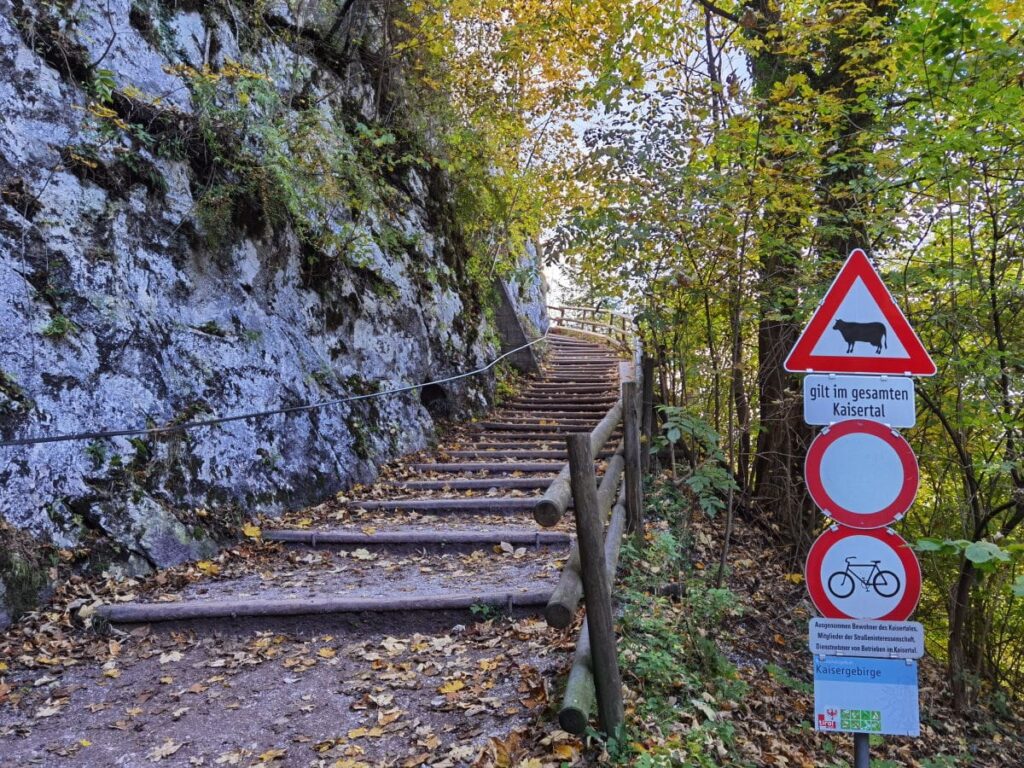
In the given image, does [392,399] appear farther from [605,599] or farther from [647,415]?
[605,599]

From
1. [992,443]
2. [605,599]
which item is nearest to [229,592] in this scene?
[605,599]

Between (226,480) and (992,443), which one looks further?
(992,443)

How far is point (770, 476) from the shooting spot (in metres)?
7.24

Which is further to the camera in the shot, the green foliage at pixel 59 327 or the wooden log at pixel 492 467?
the wooden log at pixel 492 467

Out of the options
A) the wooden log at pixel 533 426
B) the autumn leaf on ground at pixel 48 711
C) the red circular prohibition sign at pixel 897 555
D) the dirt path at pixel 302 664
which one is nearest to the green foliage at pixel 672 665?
the dirt path at pixel 302 664

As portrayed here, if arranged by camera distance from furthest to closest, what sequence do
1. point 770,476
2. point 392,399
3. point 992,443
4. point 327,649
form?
point 392,399 → point 770,476 → point 992,443 → point 327,649

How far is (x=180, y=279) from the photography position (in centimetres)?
548

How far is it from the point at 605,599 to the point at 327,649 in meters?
1.93

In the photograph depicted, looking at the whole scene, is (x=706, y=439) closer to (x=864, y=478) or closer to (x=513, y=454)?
(x=864, y=478)

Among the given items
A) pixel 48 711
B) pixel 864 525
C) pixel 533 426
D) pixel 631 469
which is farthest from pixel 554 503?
pixel 533 426

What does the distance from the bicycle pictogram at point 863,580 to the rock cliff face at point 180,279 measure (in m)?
4.25

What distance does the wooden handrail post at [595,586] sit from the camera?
2684mm

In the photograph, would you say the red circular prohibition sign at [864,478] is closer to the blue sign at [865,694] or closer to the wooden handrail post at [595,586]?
the blue sign at [865,694]

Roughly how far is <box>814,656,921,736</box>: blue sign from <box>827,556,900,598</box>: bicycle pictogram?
240 mm
